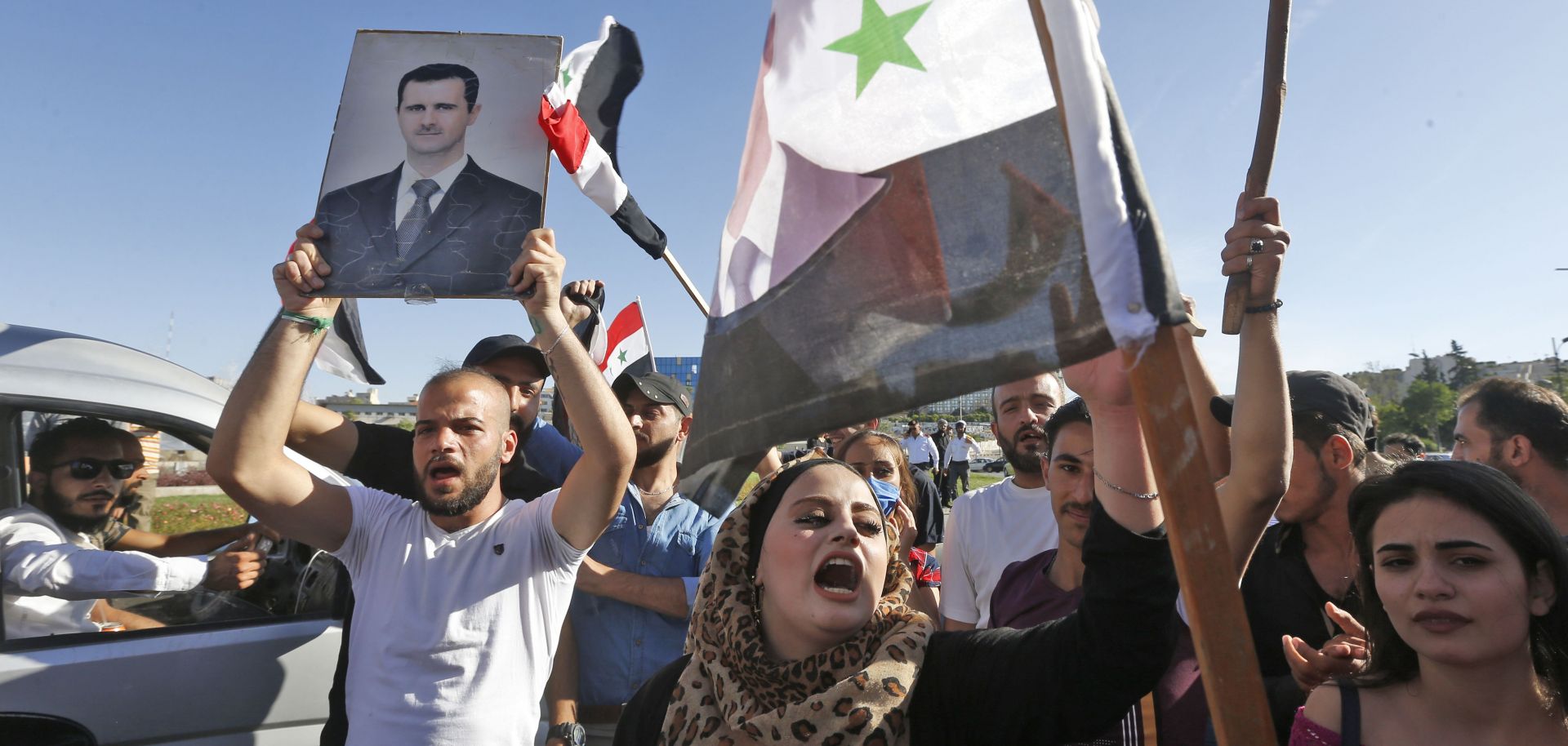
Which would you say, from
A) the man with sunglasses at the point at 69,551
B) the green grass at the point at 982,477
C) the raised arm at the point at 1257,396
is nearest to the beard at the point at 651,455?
the man with sunglasses at the point at 69,551

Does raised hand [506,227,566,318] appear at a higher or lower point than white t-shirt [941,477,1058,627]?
higher

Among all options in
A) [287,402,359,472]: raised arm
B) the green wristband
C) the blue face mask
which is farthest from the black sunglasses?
the blue face mask

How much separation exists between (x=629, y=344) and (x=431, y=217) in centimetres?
273

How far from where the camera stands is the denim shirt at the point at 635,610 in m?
3.01

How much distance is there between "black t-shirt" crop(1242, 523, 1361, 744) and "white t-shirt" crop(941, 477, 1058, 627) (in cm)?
73

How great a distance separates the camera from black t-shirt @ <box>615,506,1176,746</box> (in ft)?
4.25

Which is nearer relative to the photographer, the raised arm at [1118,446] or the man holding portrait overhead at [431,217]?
the raised arm at [1118,446]

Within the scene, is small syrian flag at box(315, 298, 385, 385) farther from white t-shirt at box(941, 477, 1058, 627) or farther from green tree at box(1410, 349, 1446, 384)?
green tree at box(1410, 349, 1446, 384)

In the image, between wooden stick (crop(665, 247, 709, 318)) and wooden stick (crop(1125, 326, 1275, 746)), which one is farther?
wooden stick (crop(665, 247, 709, 318))

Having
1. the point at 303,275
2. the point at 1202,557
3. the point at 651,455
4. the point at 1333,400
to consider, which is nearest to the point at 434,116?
the point at 303,275

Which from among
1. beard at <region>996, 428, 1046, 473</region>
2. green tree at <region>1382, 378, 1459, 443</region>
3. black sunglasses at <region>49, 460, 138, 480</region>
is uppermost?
black sunglasses at <region>49, 460, 138, 480</region>

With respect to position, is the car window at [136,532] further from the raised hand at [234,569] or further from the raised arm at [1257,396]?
the raised arm at [1257,396]

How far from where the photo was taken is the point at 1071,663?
4.58ft

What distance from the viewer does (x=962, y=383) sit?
3.69 ft
